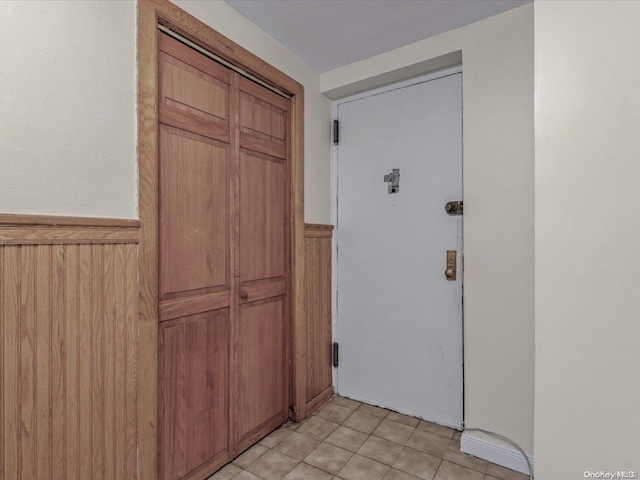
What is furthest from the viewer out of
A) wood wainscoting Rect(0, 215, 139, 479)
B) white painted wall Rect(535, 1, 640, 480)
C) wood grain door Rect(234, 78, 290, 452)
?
wood grain door Rect(234, 78, 290, 452)

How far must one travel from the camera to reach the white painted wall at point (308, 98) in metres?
1.67

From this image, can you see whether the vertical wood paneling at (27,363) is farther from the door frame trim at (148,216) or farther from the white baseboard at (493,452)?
the white baseboard at (493,452)

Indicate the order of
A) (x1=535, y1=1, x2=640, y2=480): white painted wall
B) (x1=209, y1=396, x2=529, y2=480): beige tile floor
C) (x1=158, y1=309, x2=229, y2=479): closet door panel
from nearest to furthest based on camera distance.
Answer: (x1=535, y1=1, x2=640, y2=480): white painted wall, (x1=158, y1=309, x2=229, y2=479): closet door panel, (x1=209, y1=396, x2=529, y2=480): beige tile floor

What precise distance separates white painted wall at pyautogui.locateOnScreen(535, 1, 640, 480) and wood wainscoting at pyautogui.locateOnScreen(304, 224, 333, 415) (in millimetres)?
1510

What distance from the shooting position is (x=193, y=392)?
1.54 meters

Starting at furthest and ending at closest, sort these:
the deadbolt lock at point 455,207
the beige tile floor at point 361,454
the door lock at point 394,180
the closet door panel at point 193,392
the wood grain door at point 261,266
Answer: the door lock at point 394,180, the deadbolt lock at point 455,207, the wood grain door at point 261,266, the beige tile floor at point 361,454, the closet door panel at point 193,392

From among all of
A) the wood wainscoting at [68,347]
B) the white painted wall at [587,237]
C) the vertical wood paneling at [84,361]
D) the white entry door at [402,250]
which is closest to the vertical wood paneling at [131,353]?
the wood wainscoting at [68,347]

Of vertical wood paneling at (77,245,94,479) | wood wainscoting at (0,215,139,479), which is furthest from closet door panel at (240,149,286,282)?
vertical wood paneling at (77,245,94,479)

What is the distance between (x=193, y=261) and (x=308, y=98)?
138 cm

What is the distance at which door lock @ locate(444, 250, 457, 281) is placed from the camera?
6.63ft

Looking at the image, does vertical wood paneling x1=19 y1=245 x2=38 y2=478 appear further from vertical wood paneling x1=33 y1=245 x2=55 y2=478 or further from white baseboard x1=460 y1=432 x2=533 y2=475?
white baseboard x1=460 y1=432 x2=533 y2=475

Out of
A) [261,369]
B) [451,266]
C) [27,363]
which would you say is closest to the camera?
[27,363]

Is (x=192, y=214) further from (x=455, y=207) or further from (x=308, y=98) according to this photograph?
(x=455, y=207)

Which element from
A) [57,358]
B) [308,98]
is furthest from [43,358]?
[308,98]
